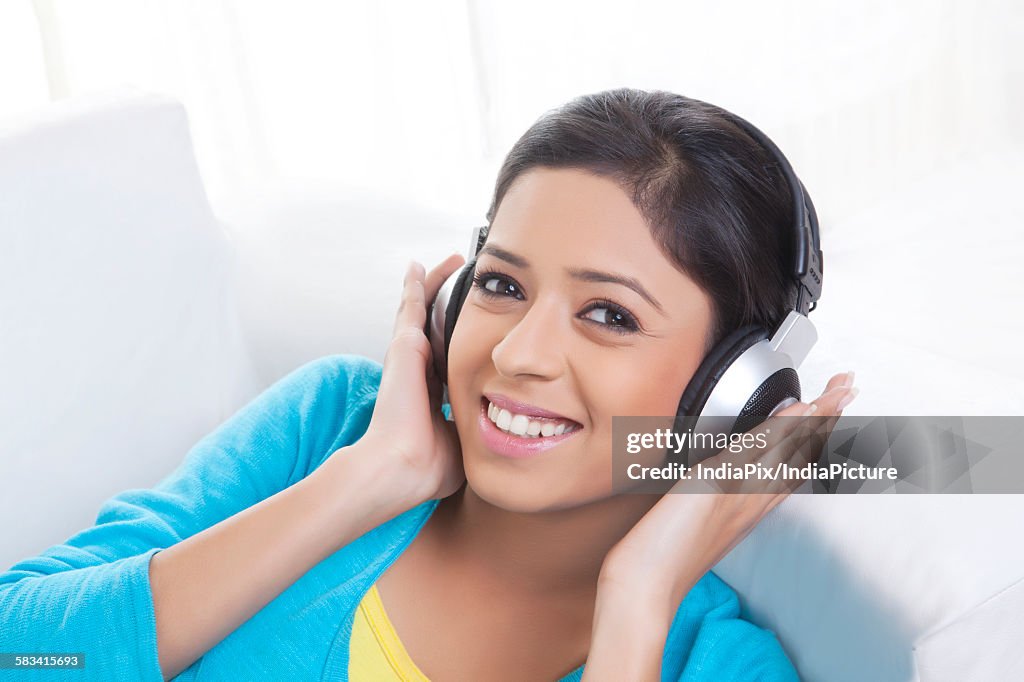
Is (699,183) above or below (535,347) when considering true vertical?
above

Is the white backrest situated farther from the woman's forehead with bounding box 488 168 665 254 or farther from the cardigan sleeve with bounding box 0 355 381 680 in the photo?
the woman's forehead with bounding box 488 168 665 254

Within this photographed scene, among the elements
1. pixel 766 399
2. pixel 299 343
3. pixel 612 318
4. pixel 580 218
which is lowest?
pixel 299 343

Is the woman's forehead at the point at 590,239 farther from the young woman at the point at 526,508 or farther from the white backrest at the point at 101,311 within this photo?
the white backrest at the point at 101,311

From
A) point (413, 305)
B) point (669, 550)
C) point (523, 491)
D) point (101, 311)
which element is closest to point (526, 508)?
point (523, 491)

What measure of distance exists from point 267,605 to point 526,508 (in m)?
0.36

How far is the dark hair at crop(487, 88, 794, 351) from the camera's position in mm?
1159

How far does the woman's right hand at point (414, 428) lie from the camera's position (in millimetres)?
1260

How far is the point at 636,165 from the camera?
1165 mm

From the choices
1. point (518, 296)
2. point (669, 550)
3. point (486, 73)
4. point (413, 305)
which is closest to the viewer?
point (669, 550)

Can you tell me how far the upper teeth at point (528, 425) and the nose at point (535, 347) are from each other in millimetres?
48

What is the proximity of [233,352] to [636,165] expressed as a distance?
3.10 feet

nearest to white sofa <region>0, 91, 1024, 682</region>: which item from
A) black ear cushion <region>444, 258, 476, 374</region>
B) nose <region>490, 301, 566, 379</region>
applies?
nose <region>490, 301, 566, 379</region>

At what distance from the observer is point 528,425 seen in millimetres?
1137

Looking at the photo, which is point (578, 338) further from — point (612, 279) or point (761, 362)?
point (761, 362)
